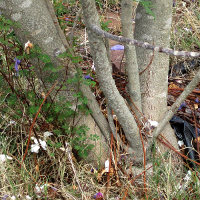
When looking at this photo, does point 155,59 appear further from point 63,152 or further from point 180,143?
point 63,152

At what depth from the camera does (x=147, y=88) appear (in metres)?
1.85

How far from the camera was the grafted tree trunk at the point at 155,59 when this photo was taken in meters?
1.65

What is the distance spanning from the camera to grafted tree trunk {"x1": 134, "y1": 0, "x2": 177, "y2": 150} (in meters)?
1.65

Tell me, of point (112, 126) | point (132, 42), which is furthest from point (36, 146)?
point (132, 42)

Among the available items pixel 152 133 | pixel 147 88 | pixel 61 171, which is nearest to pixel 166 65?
pixel 147 88

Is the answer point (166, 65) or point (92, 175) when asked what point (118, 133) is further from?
point (166, 65)

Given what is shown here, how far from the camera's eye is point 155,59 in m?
1.76

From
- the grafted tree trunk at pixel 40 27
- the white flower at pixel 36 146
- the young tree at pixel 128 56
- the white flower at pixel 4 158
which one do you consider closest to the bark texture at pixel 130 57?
the young tree at pixel 128 56

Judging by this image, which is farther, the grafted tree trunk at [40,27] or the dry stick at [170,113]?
the dry stick at [170,113]

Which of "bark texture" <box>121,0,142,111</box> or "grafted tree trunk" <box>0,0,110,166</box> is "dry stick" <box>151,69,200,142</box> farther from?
"grafted tree trunk" <box>0,0,110,166</box>

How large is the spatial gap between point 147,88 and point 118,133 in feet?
1.26

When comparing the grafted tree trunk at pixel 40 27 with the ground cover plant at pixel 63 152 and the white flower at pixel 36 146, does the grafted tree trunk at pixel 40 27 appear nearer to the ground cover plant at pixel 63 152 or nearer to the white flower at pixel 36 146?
the ground cover plant at pixel 63 152

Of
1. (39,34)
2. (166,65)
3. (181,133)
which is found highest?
(39,34)

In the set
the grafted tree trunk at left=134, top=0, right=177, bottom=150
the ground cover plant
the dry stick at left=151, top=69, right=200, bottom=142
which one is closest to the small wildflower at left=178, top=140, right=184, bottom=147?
the grafted tree trunk at left=134, top=0, right=177, bottom=150
